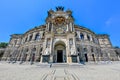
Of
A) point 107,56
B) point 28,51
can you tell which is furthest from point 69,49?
point 107,56

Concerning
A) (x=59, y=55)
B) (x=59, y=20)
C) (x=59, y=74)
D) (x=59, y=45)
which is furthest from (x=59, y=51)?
(x=59, y=74)

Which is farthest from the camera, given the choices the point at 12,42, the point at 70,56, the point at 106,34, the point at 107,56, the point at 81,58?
the point at 106,34

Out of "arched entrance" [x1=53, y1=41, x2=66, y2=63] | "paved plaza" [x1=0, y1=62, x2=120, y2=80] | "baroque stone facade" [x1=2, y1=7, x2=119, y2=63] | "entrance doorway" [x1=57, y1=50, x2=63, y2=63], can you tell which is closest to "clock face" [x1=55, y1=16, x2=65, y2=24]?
"baroque stone facade" [x1=2, y1=7, x2=119, y2=63]

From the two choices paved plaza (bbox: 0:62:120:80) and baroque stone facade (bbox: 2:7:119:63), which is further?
baroque stone facade (bbox: 2:7:119:63)

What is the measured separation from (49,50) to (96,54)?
17.1 meters

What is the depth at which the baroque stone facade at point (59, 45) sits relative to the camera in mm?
20956

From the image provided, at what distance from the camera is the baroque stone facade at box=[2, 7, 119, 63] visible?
21.0 metres

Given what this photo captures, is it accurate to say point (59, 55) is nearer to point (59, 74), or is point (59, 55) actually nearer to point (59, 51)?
point (59, 51)

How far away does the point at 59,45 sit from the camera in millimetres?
23891

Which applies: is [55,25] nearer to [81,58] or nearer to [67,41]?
[67,41]

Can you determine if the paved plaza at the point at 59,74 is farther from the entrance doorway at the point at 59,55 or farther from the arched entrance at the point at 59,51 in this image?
the entrance doorway at the point at 59,55

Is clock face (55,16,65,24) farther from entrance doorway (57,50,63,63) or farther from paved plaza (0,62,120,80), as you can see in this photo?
paved plaza (0,62,120,80)

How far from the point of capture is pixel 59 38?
883 inches

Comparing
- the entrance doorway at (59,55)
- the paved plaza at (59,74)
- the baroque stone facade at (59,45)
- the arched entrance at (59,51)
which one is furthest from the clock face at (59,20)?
the paved plaza at (59,74)
